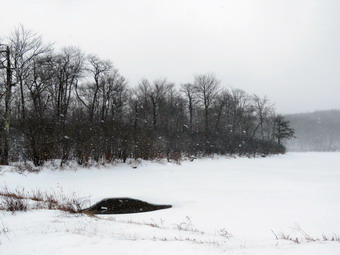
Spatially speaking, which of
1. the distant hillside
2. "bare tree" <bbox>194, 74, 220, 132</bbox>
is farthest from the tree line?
the distant hillside

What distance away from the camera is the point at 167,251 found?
5102 mm

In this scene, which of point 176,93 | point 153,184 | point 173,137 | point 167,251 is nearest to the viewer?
point 167,251

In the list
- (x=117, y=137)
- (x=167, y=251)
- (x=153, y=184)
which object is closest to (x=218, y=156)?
(x=117, y=137)

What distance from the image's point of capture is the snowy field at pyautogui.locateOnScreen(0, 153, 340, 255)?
18.0 ft

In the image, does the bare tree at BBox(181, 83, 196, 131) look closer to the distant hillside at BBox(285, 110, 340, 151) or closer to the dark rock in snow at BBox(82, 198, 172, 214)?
the dark rock in snow at BBox(82, 198, 172, 214)

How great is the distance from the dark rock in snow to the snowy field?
468 mm

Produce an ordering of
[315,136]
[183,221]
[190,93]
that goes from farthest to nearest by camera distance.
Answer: [315,136]
[190,93]
[183,221]

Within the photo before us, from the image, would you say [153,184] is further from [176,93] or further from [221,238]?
[176,93]

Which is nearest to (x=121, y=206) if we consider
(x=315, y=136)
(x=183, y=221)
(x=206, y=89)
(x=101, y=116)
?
(x=183, y=221)

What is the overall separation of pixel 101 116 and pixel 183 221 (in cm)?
2074

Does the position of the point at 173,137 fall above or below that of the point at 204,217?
above

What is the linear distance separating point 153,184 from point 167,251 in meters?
11.6

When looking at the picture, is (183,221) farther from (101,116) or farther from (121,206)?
(101,116)

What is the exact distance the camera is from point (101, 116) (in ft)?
93.5
